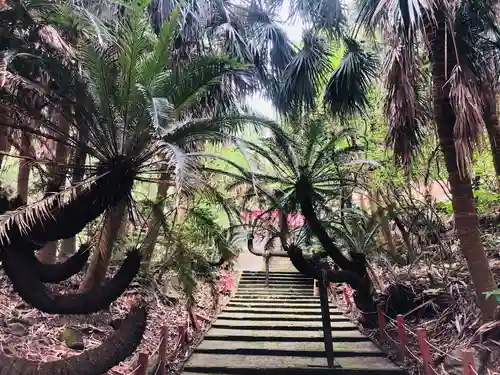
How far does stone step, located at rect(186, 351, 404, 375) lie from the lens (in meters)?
6.82

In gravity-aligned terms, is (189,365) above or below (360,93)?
below

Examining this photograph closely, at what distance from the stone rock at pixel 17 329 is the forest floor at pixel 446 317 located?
5.55m

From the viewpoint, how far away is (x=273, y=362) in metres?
7.19

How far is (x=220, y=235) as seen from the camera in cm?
684

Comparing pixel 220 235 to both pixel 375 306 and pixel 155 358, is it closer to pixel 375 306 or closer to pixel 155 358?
pixel 155 358

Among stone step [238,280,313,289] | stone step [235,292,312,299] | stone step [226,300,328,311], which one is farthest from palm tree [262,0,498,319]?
stone step [238,280,313,289]

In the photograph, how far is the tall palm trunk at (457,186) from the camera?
5.41m

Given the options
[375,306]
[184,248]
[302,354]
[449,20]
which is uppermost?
[449,20]

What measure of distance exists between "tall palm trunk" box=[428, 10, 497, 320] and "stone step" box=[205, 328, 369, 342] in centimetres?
347

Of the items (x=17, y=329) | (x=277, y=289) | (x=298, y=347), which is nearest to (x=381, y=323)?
(x=298, y=347)

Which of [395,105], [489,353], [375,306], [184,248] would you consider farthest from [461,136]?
[375,306]

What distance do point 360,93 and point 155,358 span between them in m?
5.41

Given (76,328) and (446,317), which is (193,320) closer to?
(76,328)

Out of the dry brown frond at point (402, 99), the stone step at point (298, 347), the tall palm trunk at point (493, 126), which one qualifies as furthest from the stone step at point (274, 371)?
the tall palm trunk at point (493, 126)
